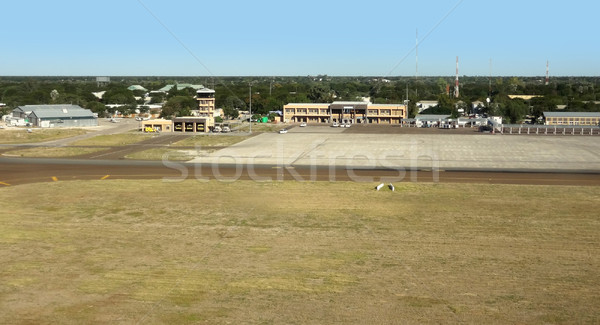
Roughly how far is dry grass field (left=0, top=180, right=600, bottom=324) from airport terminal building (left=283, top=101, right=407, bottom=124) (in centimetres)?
10534

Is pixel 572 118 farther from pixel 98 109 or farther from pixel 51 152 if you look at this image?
pixel 98 109

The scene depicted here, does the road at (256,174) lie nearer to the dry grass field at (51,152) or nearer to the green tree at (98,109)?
the dry grass field at (51,152)

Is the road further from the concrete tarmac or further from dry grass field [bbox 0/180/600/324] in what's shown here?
dry grass field [bbox 0/180/600/324]

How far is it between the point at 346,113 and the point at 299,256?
130m

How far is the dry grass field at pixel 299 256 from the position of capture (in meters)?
26.2

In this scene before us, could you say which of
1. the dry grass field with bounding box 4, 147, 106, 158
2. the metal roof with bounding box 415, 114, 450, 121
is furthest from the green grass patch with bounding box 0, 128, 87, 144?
the metal roof with bounding box 415, 114, 450, 121

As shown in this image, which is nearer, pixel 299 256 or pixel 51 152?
pixel 299 256

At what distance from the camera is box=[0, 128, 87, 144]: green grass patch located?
10960 centimetres

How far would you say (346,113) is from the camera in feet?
530

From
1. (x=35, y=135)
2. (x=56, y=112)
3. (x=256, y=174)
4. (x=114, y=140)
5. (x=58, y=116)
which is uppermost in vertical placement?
(x=56, y=112)

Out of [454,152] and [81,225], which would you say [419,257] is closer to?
[81,225]

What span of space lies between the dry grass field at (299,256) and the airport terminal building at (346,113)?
346 feet

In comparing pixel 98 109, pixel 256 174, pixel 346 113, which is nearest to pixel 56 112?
pixel 98 109

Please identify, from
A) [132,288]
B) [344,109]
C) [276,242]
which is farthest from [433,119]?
[132,288]
